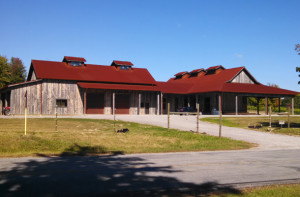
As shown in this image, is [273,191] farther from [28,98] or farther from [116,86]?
[116,86]

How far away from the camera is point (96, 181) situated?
7.01 metres

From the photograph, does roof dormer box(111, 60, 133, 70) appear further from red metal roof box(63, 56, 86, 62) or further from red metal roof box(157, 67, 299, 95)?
red metal roof box(157, 67, 299, 95)

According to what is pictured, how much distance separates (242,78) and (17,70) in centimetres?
5302

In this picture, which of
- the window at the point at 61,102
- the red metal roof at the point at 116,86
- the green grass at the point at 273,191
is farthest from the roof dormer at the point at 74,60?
the green grass at the point at 273,191

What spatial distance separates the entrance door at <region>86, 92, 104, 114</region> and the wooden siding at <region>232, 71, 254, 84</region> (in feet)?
65.3

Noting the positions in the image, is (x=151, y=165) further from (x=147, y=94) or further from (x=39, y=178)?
(x=147, y=94)

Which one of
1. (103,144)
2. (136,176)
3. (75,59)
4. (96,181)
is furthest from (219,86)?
(96,181)

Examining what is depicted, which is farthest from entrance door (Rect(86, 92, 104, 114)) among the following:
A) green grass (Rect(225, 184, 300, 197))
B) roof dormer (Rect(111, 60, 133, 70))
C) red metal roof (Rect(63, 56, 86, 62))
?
green grass (Rect(225, 184, 300, 197))

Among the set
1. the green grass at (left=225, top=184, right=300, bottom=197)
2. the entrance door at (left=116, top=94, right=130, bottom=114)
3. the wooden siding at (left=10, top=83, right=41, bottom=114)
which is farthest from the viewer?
the entrance door at (left=116, top=94, right=130, bottom=114)

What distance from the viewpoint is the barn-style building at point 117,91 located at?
37.0 m

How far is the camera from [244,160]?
424 inches

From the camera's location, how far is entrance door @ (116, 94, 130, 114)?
41469mm

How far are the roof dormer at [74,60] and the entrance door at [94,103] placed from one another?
6.21m

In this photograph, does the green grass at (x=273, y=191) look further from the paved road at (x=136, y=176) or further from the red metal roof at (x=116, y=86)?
the red metal roof at (x=116, y=86)
